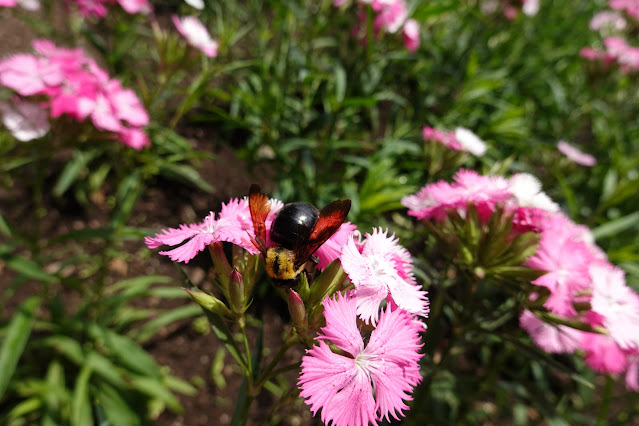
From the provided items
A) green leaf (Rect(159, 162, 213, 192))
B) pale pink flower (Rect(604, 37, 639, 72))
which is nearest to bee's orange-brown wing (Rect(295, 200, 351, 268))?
green leaf (Rect(159, 162, 213, 192))

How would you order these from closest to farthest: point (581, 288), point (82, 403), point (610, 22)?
1. point (581, 288)
2. point (82, 403)
3. point (610, 22)

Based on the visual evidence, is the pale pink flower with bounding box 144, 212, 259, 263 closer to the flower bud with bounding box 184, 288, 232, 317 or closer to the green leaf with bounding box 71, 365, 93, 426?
the flower bud with bounding box 184, 288, 232, 317

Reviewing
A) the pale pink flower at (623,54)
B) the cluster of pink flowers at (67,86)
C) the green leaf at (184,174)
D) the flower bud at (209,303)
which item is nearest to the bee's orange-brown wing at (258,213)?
the flower bud at (209,303)

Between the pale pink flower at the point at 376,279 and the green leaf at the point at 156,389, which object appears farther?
the green leaf at the point at 156,389

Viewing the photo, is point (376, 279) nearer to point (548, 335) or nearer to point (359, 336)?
point (359, 336)

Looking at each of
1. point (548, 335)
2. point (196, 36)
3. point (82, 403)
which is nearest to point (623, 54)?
point (548, 335)

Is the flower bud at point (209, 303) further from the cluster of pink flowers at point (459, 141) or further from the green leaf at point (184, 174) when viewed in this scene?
the green leaf at point (184, 174)
